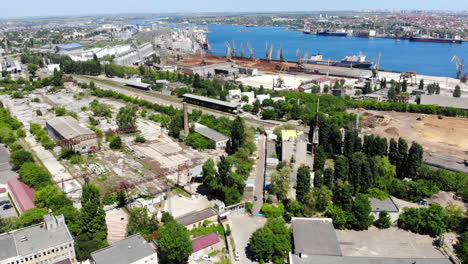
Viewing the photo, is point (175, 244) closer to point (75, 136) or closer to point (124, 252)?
point (124, 252)

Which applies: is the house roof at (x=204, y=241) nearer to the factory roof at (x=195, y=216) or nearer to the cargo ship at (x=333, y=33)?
the factory roof at (x=195, y=216)

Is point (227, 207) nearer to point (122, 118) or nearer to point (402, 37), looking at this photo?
point (122, 118)

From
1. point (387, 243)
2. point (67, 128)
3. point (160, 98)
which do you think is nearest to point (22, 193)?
point (67, 128)

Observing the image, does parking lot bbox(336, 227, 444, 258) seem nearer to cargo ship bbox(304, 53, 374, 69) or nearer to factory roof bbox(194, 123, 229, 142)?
factory roof bbox(194, 123, 229, 142)

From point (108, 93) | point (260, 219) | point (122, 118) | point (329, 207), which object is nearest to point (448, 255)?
point (329, 207)

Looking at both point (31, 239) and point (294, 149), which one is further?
point (294, 149)

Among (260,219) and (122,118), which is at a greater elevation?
(122,118)
